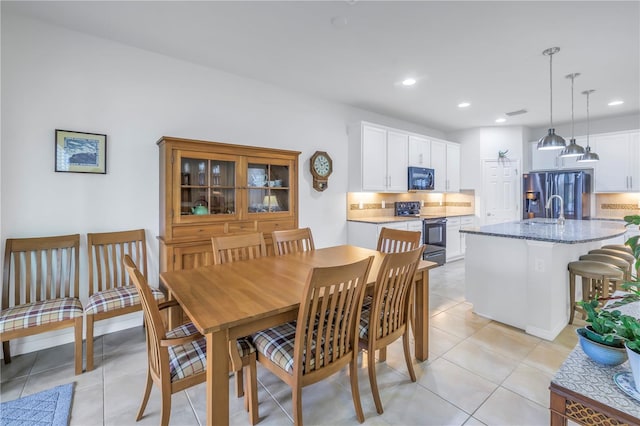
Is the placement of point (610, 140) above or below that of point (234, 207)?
above

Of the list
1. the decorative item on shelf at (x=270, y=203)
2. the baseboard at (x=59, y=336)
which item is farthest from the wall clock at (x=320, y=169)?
the baseboard at (x=59, y=336)

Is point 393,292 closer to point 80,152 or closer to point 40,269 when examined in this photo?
point 40,269

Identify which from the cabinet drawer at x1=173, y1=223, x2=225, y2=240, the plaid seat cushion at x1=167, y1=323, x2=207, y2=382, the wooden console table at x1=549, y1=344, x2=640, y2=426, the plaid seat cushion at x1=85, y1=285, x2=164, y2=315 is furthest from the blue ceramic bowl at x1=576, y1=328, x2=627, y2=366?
the cabinet drawer at x1=173, y1=223, x2=225, y2=240

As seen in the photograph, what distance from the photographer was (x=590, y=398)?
918mm

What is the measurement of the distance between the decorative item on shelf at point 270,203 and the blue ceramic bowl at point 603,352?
2.93 meters

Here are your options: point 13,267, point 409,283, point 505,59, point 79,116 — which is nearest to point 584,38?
point 505,59

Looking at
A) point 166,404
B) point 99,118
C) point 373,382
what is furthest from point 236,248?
point 99,118

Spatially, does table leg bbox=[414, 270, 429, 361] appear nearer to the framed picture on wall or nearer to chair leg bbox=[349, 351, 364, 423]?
chair leg bbox=[349, 351, 364, 423]

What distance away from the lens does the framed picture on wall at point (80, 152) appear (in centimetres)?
260

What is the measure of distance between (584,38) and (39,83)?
4.84m

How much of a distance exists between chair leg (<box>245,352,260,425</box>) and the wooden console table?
134 centimetres

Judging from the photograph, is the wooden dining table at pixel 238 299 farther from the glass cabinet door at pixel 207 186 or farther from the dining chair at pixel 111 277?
the glass cabinet door at pixel 207 186

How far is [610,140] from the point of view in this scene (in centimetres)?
518

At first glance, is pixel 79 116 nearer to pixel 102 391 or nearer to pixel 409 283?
pixel 102 391
